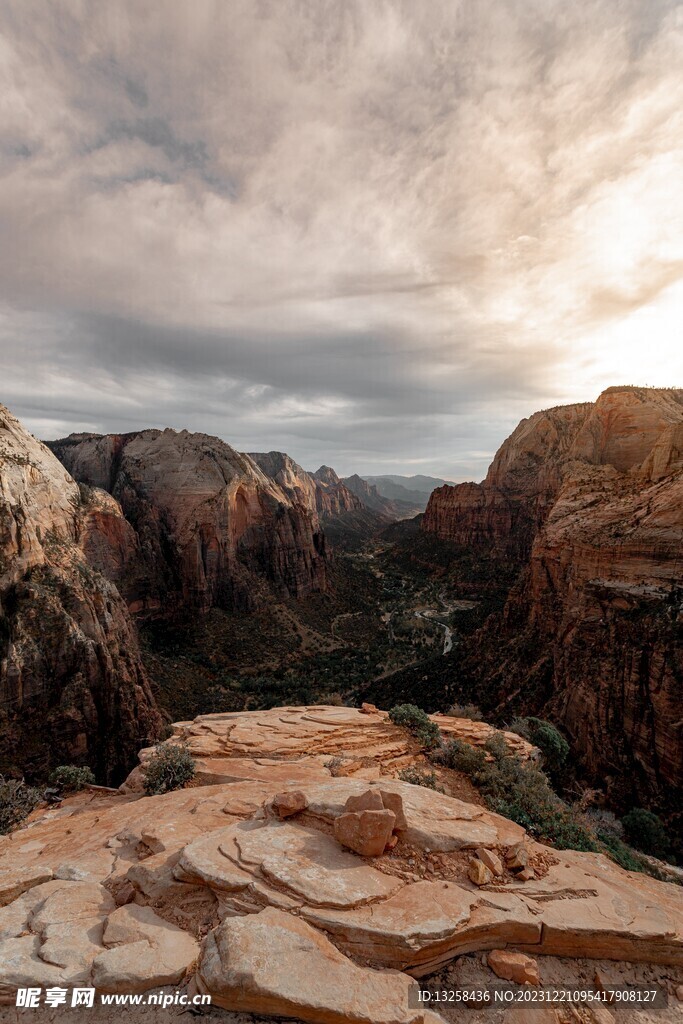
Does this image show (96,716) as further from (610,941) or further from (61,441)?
(61,441)

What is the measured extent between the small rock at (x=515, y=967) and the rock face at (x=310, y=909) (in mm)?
29

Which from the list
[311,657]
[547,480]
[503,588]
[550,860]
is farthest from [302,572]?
[550,860]

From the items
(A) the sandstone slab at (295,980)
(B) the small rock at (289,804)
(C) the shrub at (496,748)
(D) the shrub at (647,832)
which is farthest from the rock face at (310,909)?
(D) the shrub at (647,832)

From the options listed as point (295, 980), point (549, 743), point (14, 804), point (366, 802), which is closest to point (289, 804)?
point (366, 802)

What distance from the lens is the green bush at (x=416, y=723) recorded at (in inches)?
612

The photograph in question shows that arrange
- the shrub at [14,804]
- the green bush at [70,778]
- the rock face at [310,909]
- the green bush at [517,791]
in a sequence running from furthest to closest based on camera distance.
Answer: the green bush at [70,778], the shrub at [14,804], the green bush at [517,791], the rock face at [310,909]

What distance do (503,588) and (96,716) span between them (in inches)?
2754

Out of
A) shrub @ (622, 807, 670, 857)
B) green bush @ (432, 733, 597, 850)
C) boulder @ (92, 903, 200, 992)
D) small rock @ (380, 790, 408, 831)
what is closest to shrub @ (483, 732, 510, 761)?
green bush @ (432, 733, 597, 850)

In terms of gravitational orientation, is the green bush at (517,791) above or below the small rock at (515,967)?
below

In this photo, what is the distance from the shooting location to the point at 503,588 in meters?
78.1

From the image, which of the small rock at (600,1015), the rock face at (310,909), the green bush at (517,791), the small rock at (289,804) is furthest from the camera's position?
the green bush at (517,791)

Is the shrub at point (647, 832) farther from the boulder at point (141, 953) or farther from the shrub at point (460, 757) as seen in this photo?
the boulder at point (141, 953)

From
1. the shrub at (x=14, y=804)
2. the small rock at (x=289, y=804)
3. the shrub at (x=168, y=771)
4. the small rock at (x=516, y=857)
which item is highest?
the small rock at (x=289, y=804)

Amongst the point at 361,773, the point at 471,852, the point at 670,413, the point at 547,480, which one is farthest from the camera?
the point at 547,480
